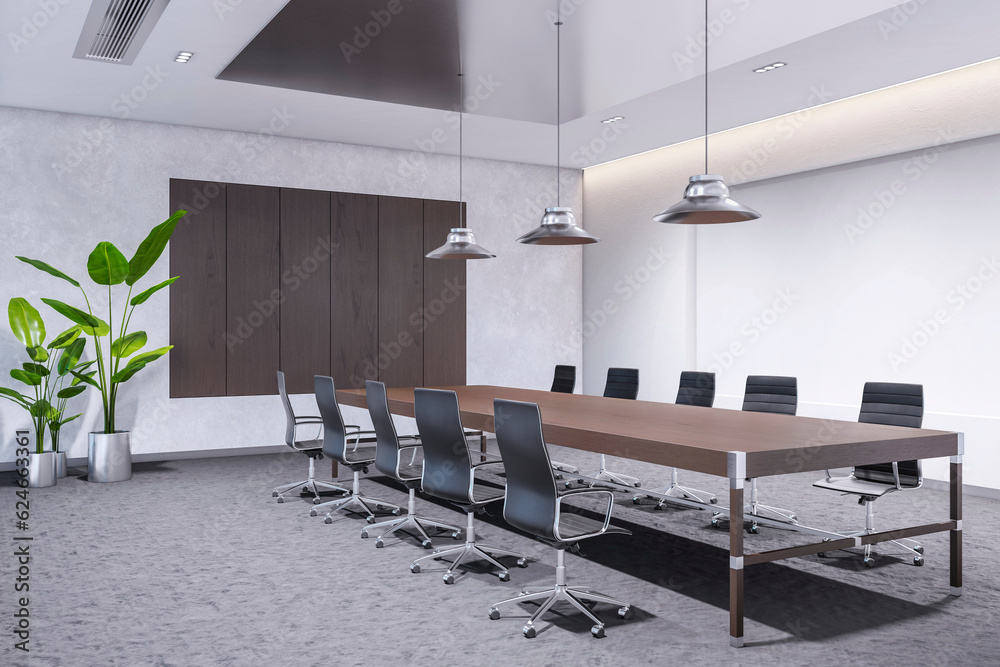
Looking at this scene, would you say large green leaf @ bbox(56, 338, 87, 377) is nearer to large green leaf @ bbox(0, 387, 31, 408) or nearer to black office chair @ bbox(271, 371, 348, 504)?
large green leaf @ bbox(0, 387, 31, 408)

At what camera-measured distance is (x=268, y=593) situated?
394cm

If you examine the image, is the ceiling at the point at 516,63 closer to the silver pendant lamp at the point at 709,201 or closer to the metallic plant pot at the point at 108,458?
the silver pendant lamp at the point at 709,201

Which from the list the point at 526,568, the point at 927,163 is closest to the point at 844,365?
the point at 927,163

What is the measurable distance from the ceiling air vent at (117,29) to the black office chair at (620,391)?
4.55 meters

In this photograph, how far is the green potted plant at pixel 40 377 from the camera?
6730 mm

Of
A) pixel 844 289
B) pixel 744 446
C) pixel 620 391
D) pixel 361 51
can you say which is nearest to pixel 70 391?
pixel 361 51

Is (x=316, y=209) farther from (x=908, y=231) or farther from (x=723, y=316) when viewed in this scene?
(x=908, y=231)

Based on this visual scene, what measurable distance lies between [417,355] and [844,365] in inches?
187

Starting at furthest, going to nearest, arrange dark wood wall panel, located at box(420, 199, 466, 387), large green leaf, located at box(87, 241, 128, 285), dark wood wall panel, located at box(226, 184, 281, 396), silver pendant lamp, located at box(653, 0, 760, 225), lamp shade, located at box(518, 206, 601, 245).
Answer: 1. dark wood wall panel, located at box(420, 199, 466, 387)
2. dark wood wall panel, located at box(226, 184, 281, 396)
3. large green leaf, located at box(87, 241, 128, 285)
4. lamp shade, located at box(518, 206, 601, 245)
5. silver pendant lamp, located at box(653, 0, 760, 225)

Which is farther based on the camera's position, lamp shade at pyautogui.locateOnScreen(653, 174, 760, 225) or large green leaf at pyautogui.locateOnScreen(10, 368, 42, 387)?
large green leaf at pyautogui.locateOnScreen(10, 368, 42, 387)

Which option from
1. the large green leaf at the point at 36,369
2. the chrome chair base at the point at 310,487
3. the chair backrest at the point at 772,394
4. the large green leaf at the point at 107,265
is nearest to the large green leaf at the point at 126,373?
the large green leaf at the point at 36,369

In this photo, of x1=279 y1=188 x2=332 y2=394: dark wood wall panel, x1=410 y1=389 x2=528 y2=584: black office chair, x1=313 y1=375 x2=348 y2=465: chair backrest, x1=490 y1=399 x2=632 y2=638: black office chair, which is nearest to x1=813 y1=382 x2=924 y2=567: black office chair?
x1=490 y1=399 x2=632 y2=638: black office chair

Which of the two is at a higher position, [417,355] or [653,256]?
[653,256]

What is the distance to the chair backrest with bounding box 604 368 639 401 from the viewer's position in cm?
711
